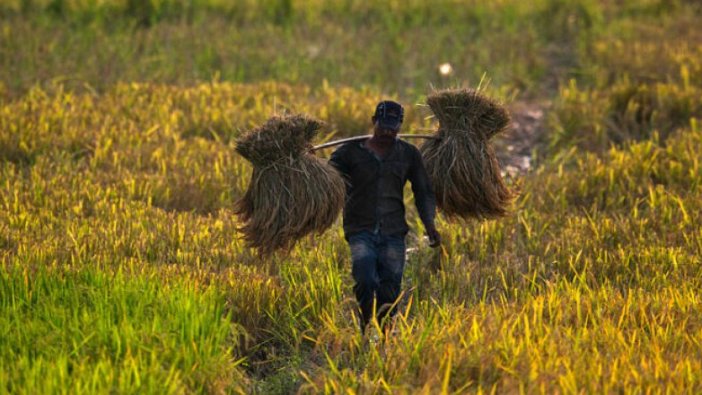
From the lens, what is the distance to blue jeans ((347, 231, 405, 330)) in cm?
544

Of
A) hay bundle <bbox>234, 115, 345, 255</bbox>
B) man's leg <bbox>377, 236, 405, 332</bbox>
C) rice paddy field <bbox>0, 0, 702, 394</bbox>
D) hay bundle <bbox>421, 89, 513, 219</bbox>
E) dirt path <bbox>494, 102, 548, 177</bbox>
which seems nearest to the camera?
rice paddy field <bbox>0, 0, 702, 394</bbox>

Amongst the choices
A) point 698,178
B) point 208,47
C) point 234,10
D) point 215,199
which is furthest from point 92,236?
point 234,10

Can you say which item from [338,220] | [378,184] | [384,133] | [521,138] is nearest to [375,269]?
[378,184]

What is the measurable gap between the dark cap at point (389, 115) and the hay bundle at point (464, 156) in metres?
0.50

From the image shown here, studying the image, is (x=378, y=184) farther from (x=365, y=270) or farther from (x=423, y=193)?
(x=365, y=270)

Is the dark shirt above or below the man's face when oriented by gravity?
below

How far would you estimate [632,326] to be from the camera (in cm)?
529

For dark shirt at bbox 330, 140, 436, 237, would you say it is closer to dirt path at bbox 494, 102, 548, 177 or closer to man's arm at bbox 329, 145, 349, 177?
man's arm at bbox 329, 145, 349, 177

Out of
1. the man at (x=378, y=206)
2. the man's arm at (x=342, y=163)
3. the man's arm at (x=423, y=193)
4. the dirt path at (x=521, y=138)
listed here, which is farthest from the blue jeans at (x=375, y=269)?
the dirt path at (x=521, y=138)

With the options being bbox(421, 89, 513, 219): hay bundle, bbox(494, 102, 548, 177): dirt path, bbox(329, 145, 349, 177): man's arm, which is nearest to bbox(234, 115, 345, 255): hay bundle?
bbox(329, 145, 349, 177): man's arm

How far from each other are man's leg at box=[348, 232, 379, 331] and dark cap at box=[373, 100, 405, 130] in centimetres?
54

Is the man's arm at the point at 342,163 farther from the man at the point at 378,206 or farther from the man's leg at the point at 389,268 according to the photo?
the man's leg at the point at 389,268

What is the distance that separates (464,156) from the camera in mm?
5816

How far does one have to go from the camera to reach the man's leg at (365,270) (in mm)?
5430
